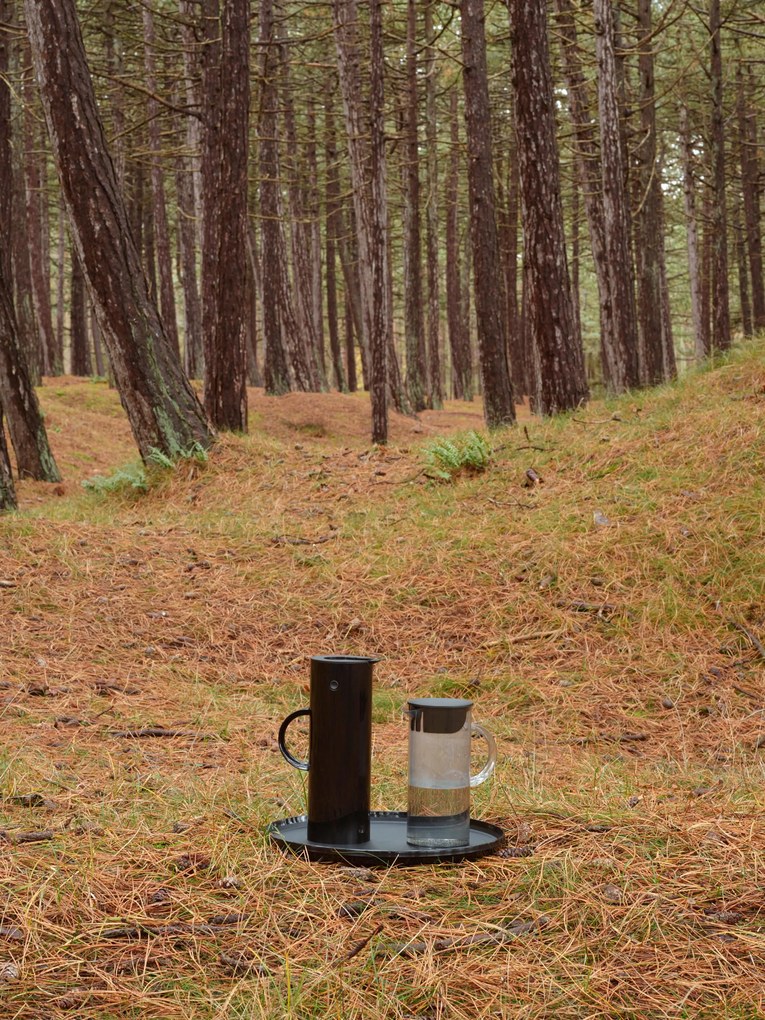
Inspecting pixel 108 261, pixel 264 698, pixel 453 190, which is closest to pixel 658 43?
pixel 453 190

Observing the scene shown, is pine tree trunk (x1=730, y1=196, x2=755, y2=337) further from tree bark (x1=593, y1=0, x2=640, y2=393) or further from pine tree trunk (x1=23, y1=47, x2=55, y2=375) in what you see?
pine tree trunk (x1=23, y1=47, x2=55, y2=375)

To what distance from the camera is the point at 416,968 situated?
239 cm

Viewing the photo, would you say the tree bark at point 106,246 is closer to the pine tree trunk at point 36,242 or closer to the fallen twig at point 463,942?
the fallen twig at point 463,942

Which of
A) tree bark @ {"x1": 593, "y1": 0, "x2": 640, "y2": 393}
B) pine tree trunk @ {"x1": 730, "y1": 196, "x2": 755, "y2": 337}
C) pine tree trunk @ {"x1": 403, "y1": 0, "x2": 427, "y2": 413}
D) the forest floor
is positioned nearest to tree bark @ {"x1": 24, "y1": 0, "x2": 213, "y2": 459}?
the forest floor

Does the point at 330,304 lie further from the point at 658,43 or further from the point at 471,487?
the point at 471,487

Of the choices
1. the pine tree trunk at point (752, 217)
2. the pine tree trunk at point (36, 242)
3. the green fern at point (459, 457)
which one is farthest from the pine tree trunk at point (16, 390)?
the pine tree trunk at point (752, 217)

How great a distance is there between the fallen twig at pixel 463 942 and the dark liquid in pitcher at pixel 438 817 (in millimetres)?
480

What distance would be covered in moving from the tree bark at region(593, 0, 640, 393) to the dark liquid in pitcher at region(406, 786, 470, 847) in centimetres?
1187

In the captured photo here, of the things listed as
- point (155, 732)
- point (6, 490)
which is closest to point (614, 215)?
point (6, 490)

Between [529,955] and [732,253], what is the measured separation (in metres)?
34.6

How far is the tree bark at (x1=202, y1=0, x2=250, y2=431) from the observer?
1112 centimetres

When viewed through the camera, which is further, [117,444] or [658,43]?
[658,43]

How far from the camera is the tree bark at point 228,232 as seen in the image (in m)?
11.1

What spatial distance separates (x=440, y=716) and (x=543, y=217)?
8460 millimetres
